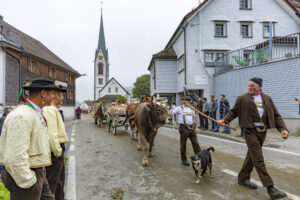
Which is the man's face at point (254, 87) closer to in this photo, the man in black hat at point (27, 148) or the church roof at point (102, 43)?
the man in black hat at point (27, 148)

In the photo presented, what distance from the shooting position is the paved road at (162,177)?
12.3 feet

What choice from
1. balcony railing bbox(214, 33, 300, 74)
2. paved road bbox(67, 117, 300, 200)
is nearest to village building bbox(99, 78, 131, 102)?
balcony railing bbox(214, 33, 300, 74)

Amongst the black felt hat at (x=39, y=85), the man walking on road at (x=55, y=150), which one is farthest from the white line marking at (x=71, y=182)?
the black felt hat at (x=39, y=85)

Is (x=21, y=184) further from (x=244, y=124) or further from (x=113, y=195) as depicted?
(x=244, y=124)

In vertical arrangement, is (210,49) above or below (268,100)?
above

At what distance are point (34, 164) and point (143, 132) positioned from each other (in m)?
4.31

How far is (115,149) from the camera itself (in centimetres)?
768

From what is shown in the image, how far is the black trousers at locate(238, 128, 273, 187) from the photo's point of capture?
3631 mm

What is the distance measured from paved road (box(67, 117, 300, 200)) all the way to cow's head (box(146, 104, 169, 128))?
1161mm

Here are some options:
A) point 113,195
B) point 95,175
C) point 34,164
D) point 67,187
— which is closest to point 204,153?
point 113,195

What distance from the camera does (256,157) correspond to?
378 cm

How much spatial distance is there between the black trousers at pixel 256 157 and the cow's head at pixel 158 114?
2.19 m

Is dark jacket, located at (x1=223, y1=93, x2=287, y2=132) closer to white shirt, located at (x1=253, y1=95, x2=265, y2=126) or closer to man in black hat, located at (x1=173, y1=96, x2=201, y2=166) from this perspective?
white shirt, located at (x1=253, y1=95, x2=265, y2=126)

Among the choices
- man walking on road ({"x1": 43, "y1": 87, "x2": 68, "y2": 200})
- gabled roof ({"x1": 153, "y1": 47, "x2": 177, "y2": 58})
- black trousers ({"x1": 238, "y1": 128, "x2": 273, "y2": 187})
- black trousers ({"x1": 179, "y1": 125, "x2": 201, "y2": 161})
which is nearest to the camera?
man walking on road ({"x1": 43, "y1": 87, "x2": 68, "y2": 200})
